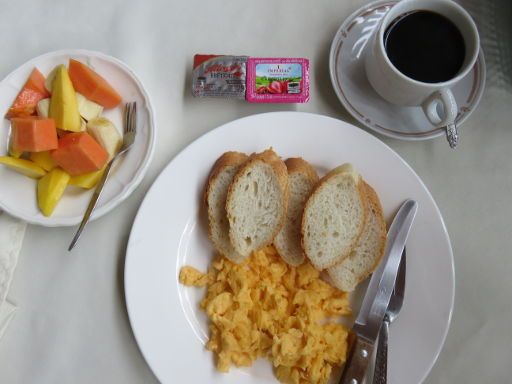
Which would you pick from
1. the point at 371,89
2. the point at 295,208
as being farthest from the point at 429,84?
the point at 295,208

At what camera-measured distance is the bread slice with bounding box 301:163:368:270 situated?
3.96 ft

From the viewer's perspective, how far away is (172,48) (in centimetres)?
145

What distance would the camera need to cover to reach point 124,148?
131cm

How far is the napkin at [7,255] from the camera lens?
4.19 feet

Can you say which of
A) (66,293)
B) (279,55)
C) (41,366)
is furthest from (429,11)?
(41,366)

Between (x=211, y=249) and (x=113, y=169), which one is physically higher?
(x=113, y=169)

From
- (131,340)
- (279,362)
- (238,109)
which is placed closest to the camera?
(279,362)

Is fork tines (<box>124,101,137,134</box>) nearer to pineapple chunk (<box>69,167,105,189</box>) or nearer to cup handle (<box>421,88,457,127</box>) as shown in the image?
pineapple chunk (<box>69,167,105,189</box>)

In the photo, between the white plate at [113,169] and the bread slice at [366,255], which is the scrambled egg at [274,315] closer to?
the bread slice at [366,255]

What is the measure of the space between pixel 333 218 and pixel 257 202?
21 cm

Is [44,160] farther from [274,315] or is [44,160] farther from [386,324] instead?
[386,324]

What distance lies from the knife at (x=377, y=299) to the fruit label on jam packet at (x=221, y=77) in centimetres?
58

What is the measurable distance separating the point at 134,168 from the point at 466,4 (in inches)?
45.8

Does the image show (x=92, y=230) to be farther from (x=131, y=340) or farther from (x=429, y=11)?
(x=429, y=11)
